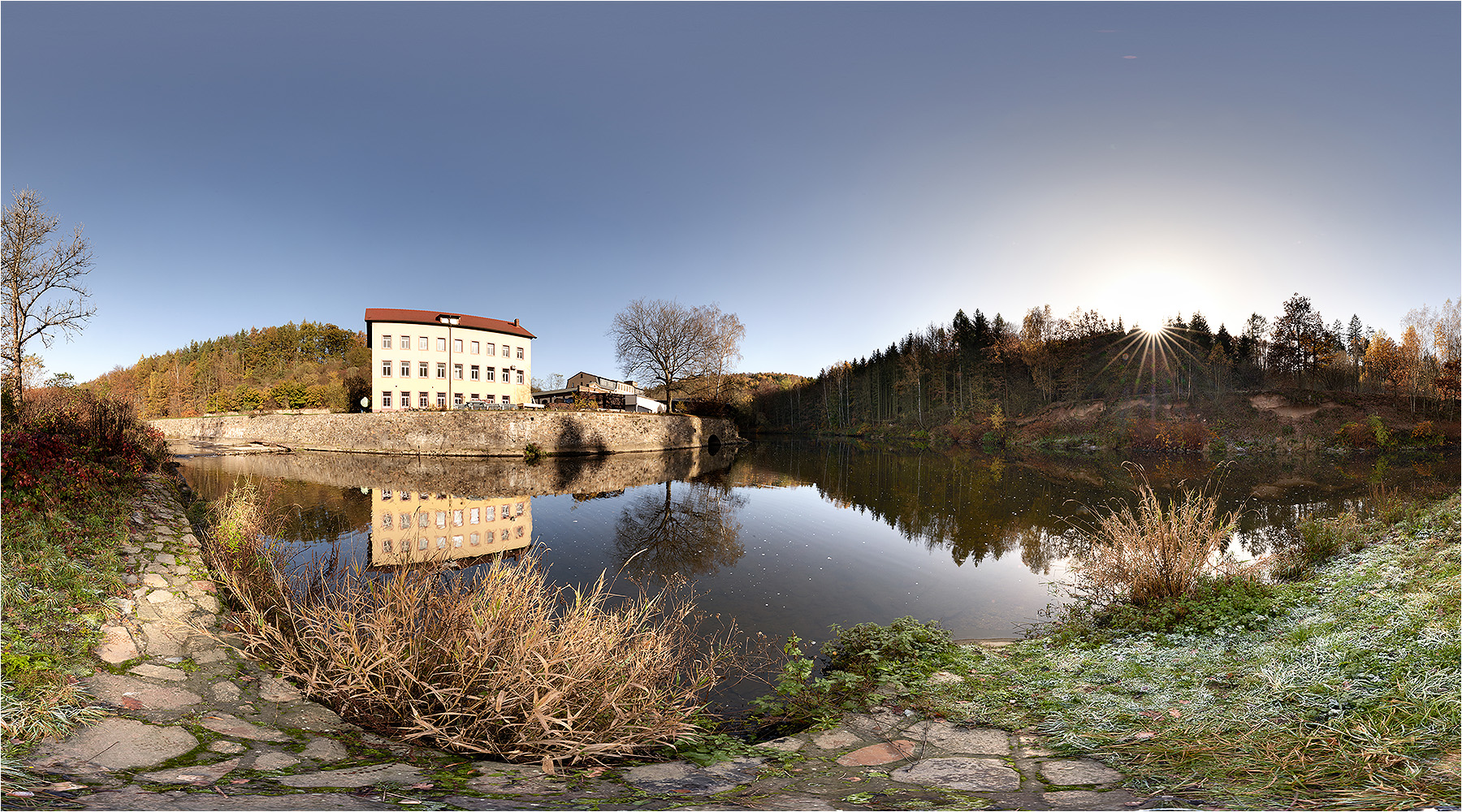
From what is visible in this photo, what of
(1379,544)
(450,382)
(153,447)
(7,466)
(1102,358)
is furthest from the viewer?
(1102,358)

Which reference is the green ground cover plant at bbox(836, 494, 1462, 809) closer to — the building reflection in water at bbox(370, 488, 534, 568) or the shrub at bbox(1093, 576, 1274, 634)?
the shrub at bbox(1093, 576, 1274, 634)

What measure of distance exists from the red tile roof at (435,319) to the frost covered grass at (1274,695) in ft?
171

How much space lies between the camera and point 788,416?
82.9 m

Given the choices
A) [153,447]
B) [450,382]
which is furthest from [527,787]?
[450,382]

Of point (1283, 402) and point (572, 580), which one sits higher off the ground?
point (1283, 402)

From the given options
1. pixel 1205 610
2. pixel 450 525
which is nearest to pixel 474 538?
pixel 450 525

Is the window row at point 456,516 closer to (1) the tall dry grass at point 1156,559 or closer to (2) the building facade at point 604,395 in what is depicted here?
(1) the tall dry grass at point 1156,559

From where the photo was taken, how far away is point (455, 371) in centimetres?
4847

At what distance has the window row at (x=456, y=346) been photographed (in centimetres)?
4591

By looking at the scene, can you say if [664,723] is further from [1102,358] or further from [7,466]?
[1102,358]

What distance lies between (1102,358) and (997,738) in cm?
6046

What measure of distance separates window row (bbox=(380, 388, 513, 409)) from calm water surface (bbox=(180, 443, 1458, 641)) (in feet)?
68.8

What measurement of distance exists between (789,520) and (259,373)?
77857mm

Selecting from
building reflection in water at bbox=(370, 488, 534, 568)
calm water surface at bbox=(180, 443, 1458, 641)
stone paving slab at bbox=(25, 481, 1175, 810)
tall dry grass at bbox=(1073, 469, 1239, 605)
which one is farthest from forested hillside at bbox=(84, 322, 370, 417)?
tall dry grass at bbox=(1073, 469, 1239, 605)
